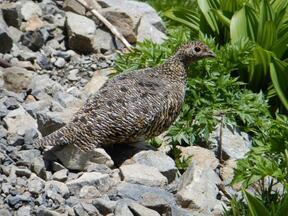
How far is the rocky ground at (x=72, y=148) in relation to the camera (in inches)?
282

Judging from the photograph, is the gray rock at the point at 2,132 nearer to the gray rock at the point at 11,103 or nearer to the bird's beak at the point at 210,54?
the gray rock at the point at 11,103

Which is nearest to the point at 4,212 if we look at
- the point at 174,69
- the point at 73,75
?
the point at 174,69

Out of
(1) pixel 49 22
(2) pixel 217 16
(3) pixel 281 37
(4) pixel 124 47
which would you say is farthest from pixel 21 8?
(3) pixel 281 37

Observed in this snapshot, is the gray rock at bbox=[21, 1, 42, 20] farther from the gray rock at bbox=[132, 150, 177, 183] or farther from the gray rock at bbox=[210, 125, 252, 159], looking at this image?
the gray rock at bbox=[132, 150, 177, 183]

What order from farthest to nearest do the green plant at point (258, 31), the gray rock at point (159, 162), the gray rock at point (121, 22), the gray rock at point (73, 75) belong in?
the gray rock at point (121, 22)
the gray rock at point (73, 75)
the green plant at point (258, 31)
the gray rock at point (159, 162)

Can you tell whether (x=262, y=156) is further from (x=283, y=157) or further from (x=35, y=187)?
(x=35, y=187)

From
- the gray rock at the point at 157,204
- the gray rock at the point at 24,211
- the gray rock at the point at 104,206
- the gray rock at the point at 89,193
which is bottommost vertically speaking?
the gray rock at the point at 24,211

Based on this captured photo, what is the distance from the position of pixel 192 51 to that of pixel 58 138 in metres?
1.76

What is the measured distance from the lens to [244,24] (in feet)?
32.2

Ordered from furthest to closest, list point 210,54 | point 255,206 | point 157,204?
point 210,54 < point 157,204 < point 255,206

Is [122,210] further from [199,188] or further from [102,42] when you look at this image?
[102,42]

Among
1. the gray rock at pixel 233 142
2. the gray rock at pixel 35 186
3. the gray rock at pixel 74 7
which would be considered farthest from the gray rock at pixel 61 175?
the gray rock at pixel 74 7

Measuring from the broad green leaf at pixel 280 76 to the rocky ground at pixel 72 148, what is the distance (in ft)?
2.14

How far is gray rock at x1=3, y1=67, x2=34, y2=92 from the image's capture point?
9.23 m
